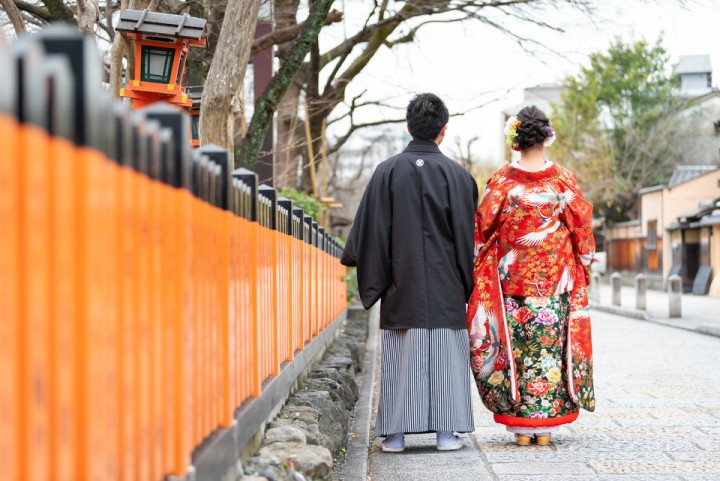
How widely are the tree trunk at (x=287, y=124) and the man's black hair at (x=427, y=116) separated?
10.2 meters

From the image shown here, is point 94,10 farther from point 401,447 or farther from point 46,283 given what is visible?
point 46,283

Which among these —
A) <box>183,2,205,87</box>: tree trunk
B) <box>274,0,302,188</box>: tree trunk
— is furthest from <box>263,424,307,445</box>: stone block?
<box>274,0,302,188</box>: tree trunk

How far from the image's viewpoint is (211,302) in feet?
9.32

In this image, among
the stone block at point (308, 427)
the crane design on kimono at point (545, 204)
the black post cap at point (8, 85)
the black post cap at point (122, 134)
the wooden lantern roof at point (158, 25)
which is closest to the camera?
the black post cap at point (8, 85)

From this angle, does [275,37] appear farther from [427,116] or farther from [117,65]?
[427,116]

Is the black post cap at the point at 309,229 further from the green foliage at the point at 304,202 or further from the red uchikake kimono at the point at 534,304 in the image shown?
the green foliage at the point at 304,202

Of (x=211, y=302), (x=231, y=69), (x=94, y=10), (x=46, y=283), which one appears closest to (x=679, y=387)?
(x=231, y=69)

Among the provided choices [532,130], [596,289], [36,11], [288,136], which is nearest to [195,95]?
[36,11]

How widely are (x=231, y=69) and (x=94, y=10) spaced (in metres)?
2.16

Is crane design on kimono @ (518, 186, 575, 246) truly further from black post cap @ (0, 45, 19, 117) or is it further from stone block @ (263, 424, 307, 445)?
→ black post cap @ (0, 45, 19, 117)

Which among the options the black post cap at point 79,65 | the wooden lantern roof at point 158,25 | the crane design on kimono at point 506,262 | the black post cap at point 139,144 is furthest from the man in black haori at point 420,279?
the black post cap at point 79,65

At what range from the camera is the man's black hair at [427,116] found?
5219mm

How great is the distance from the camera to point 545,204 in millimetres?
5352

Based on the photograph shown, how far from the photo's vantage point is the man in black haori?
503cm
